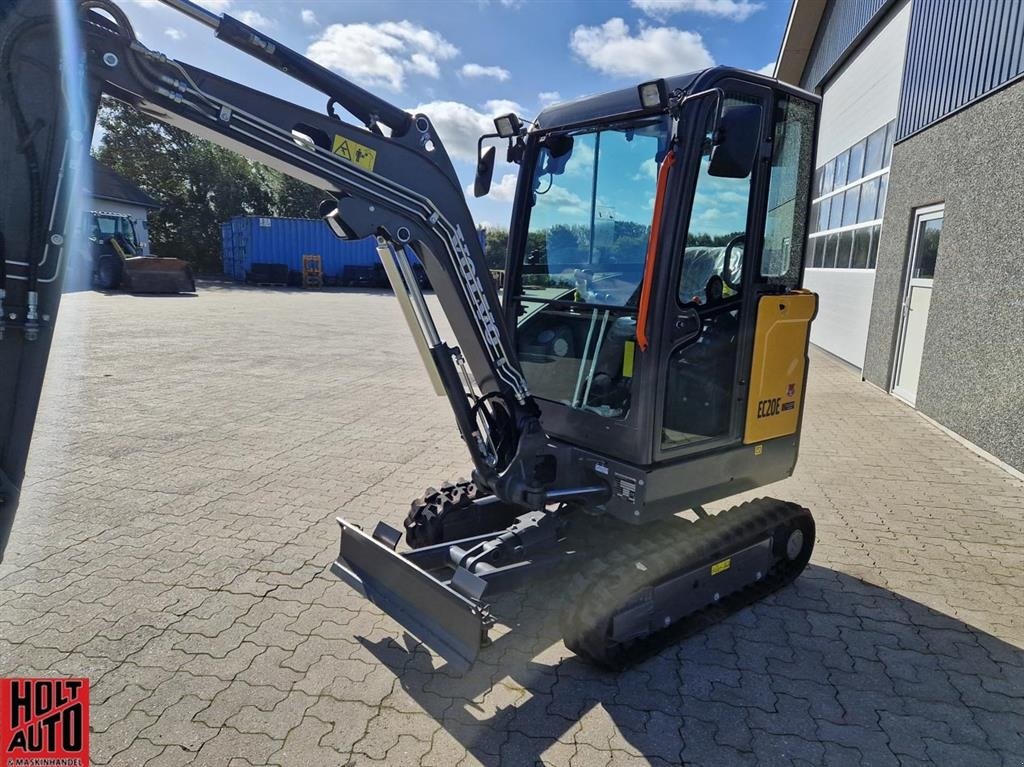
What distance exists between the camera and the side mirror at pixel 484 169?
13.3ft

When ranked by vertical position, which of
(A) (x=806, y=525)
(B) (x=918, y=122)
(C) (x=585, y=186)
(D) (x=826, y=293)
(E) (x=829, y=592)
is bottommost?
(E) (x=829, y=592)

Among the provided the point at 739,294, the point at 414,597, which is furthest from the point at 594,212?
the point at 414,597

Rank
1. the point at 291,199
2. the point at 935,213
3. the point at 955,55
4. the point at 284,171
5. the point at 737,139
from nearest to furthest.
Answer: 1. the point at 284,171
2. the point at 737,139
3. the point at 955,55
4. the point at 935,213
5. the point at 291,199

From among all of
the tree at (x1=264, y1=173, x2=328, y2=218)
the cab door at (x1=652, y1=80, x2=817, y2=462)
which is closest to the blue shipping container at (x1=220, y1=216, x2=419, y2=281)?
the tree at (x1=264, y1=173, x2=328, y2=218)

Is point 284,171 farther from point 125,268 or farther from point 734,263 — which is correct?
Result: point 125,268

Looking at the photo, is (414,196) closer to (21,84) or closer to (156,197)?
(21,84)

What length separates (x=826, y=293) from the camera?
47.1ft

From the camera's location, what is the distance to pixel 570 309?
3.79 metres

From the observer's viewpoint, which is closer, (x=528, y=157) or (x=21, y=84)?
(x=21, y=84)

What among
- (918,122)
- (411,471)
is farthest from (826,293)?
(411,471)

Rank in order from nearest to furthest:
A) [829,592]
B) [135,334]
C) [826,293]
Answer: [829,592]
[135,334]
[826,293]

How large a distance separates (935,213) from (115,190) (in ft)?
99.9

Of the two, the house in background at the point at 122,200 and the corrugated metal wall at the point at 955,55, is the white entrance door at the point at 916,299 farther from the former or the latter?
the house in background at the point at 122,200

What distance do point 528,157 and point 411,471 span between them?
10.3 ft
